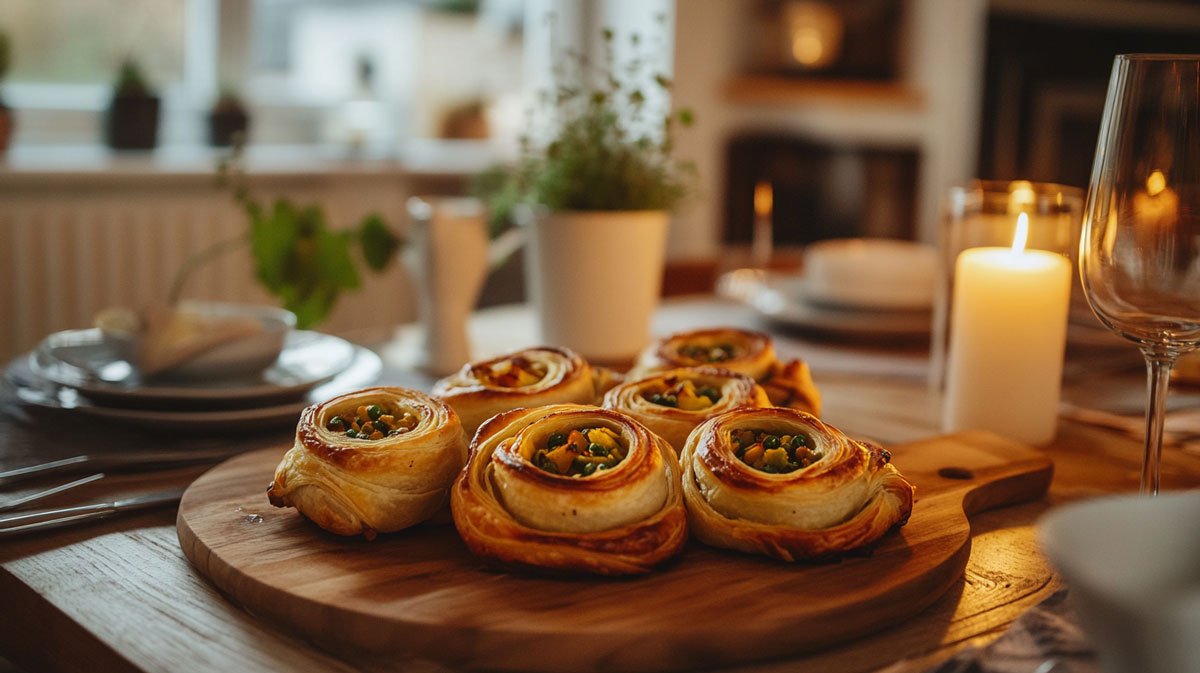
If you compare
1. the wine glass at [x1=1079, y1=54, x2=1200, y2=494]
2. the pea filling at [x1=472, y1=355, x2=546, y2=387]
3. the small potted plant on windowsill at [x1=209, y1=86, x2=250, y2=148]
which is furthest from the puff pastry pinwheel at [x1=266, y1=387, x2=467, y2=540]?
the small potted plant on windowsill at [x1=209, y1=86, x2=250, y2=148]

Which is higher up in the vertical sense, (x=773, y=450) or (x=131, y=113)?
(x=131, y=113)

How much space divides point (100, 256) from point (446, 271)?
1.88 metres

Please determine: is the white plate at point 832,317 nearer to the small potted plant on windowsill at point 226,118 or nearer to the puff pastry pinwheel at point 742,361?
the puff pastry pinwheel at point 742,361

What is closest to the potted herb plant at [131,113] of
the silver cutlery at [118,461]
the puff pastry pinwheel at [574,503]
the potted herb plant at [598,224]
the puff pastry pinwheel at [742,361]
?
the potted herb plant at [598,224]

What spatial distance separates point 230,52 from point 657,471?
296 centimetres

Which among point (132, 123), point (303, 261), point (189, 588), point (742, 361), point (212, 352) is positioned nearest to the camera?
point (189, 588)

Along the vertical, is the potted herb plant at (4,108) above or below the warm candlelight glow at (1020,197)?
above

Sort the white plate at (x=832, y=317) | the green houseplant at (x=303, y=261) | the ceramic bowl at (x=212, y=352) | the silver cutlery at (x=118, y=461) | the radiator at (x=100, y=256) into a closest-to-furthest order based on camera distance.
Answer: the silver cutlery at (x=118, y=461) < the ceramic bowl at (x=212, y=352) < the green houseplant at (x=303, y=261) < the white plate at (x=832, y=317) < the radiator at (x=100, y=256)

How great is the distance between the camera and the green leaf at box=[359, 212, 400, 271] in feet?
5.03

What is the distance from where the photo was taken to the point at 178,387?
1.17 meters

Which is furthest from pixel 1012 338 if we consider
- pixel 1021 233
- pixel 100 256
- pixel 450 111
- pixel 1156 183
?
pixel 450 111

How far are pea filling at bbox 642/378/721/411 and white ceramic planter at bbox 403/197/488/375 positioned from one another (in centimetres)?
55

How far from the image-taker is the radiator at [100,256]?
9.27 feet

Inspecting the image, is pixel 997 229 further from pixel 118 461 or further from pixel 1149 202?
pixel 118 461
